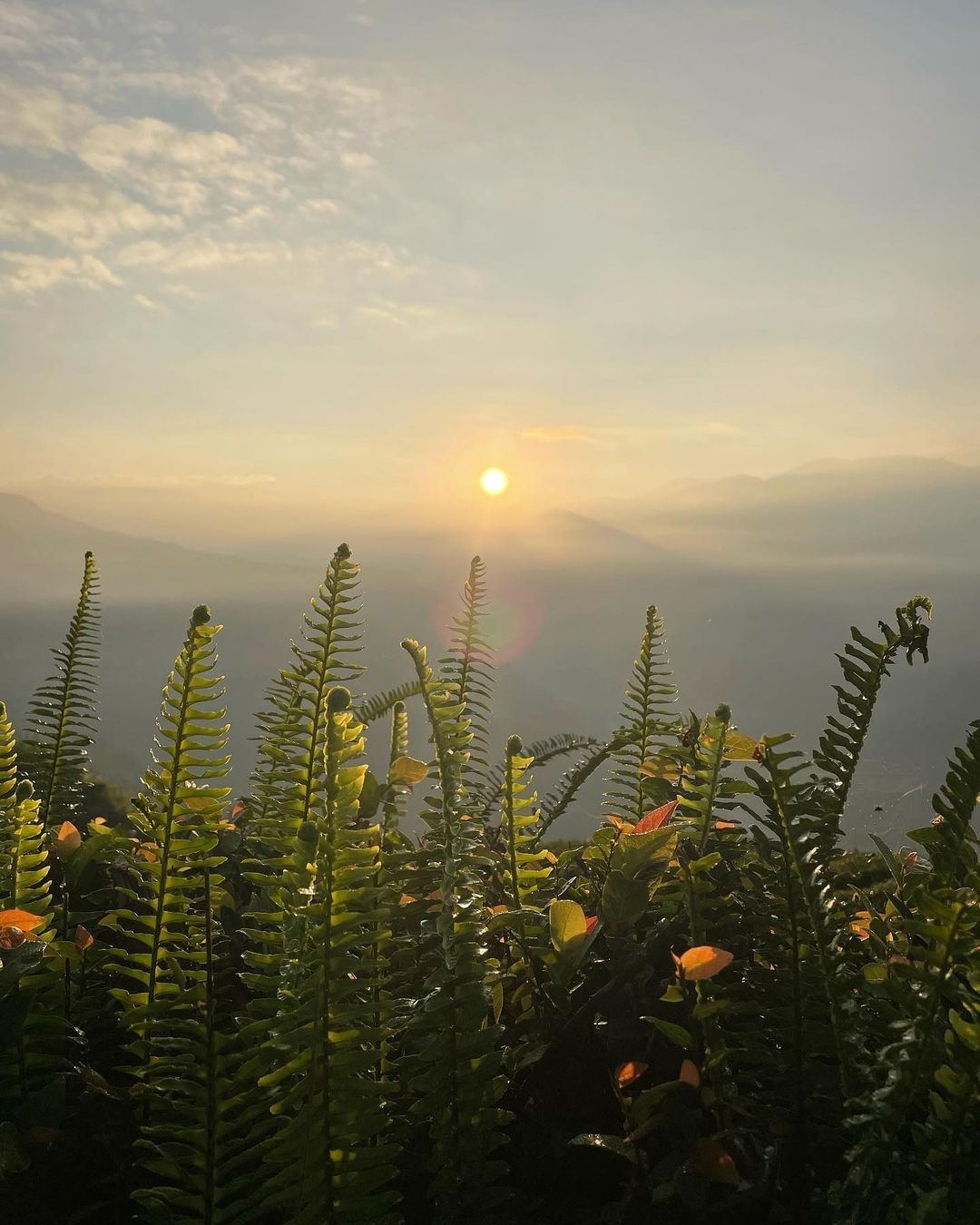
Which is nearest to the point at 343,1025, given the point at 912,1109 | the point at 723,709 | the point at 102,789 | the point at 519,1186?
the point at 519,1186

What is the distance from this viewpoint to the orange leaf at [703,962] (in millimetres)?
2047

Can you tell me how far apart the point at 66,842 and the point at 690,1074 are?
2.16m

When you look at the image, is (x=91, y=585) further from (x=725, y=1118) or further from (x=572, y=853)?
(x=725, y=1118)

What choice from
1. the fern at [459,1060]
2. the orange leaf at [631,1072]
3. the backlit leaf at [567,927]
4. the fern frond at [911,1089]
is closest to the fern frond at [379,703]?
the backlit leaf at [567,927]

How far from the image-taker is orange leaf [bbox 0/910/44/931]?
2383 millimetres

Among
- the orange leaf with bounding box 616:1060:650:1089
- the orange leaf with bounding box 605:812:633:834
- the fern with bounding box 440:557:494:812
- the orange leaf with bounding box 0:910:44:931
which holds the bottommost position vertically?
the orange leaf with bounding box 616:1060:650:1089

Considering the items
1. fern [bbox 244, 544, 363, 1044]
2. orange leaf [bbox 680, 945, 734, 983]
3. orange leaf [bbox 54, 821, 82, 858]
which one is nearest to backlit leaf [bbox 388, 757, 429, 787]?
fern [bbox 244, 544, 363, 1044]

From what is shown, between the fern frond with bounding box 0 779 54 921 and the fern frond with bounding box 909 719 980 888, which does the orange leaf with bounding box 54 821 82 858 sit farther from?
the fern frond with bounding box 909 719 980 888

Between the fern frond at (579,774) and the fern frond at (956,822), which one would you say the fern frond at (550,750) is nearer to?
the fern frond at (579,774)

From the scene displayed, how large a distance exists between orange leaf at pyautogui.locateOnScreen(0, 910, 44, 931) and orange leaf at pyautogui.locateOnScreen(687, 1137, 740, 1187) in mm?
1601

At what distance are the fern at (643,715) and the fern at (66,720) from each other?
2150mm

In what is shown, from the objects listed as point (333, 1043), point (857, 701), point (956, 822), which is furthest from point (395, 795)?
point (857, 701)

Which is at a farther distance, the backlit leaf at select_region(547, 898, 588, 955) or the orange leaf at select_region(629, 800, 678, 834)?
the orange leaf at select_region(629, 800, 678, 834)

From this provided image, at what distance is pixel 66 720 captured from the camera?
165 inches
